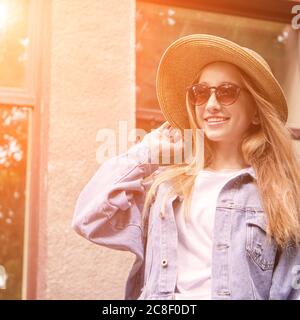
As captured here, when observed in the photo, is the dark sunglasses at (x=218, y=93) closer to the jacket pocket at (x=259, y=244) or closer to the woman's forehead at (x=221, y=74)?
the woman's forehead at (x=221, y=74)

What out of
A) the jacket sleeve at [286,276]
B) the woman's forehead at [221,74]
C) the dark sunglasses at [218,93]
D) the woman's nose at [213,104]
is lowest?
the jacket sleeve at [286,276]

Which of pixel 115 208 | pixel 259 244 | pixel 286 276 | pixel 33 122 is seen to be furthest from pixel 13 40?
pixel 286 276

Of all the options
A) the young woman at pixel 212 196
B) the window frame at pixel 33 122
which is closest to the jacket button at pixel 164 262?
the young woman at pixel 212 196

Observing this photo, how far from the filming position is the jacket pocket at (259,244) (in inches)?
74.1

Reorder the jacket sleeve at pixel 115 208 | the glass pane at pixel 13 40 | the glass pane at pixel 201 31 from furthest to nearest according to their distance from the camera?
the glass pane at pixel 201 31
the glass pane at pixel 13 40
the jacket sleeve at pixel 115 208

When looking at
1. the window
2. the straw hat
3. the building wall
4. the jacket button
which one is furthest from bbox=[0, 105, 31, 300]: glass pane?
the jacket button

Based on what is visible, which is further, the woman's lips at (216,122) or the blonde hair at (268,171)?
the woman's lips at (216,122)

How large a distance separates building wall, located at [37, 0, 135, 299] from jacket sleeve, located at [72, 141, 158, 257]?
620 mm

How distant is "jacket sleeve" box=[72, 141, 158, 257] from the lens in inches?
79.3

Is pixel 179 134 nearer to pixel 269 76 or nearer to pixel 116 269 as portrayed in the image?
pixel 269 76

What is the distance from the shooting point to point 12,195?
2.70 meters

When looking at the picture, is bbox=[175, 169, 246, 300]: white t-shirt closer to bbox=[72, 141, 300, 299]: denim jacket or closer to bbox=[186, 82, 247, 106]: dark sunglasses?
bbox=[72, 141, 300, 299]: denim jacket

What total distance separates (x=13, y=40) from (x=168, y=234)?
1.53m
